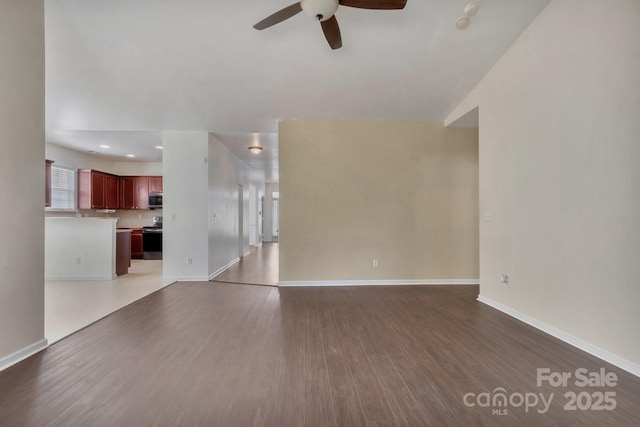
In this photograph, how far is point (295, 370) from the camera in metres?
2.02

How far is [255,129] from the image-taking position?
4.77 metres

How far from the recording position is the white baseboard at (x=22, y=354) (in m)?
2.06

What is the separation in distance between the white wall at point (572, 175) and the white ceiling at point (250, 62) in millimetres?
585

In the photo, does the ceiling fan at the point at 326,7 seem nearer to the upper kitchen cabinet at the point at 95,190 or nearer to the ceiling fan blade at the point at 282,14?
the ceiling fan blade at the point at 282,14

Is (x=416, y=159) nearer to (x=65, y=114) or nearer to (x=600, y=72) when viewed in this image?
(x=600, y=72)

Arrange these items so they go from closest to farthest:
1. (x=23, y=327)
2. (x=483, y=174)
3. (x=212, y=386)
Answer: (x=212, y=386) < (x=23, y=327) < (x=483, y=174)

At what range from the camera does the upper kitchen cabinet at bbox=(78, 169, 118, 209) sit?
6512 mm

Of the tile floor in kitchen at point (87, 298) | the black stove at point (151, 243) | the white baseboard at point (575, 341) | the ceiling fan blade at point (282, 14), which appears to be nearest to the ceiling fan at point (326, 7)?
the ceiling fan blade at point (282, 14)

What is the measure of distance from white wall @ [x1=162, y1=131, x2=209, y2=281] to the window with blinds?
3.13m

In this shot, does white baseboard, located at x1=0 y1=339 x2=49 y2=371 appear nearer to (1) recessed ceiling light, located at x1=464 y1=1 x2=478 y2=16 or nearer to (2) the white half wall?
(2) the white half wall

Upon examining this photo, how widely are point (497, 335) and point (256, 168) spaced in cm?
742

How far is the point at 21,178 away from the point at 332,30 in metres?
2.87

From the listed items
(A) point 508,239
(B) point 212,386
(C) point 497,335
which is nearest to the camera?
(B) point 212,386

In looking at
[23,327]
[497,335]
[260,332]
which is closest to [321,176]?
[260,332]
